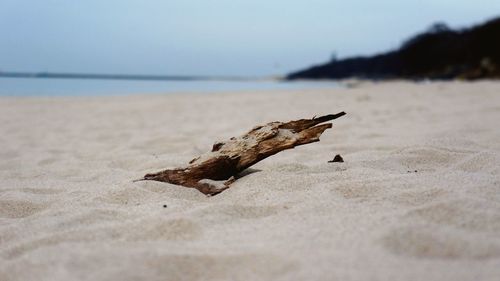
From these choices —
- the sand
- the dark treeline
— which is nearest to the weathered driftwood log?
the sand

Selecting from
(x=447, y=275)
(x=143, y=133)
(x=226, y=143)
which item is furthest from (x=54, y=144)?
(x=447, y=275)

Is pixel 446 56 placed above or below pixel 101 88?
above

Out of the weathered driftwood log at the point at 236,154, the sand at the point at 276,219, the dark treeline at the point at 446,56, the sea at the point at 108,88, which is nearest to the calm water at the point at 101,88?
the sea at the point at 108,88

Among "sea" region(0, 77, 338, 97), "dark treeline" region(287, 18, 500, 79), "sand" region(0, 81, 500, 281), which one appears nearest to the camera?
"sand" region(0, 81, 500, 281)

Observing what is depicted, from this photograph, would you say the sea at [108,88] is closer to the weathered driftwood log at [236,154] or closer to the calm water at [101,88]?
the calm water at [101,88]

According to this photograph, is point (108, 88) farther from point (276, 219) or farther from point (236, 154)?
point (276, 219)

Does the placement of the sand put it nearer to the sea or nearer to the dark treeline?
the sea

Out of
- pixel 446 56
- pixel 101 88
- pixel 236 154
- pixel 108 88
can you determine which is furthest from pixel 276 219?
pixel 446 56
